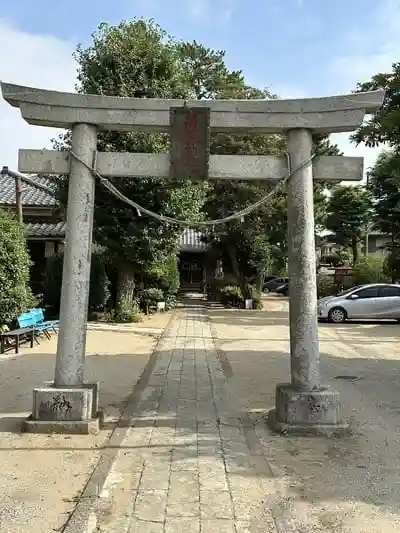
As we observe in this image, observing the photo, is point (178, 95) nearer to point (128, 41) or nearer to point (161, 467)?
point (128, 41)

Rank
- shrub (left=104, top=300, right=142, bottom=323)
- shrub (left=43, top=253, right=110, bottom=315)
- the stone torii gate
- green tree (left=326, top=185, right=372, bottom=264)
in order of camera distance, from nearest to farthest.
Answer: the stone torii gate < shrub (left=104, top=300, right=142, bottom=323) < shrub (left=43, top=253, right=110, bottom=315) < green tree (left=326, top=185, right=372, bottom=264)

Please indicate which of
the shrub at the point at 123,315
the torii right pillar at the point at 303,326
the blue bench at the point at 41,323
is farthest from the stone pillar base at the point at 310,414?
the shrub at the point at 123,315

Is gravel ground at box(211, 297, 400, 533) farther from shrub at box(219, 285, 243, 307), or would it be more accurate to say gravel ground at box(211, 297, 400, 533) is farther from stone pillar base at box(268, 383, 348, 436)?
shrub at box(219, 285, 243, 307)

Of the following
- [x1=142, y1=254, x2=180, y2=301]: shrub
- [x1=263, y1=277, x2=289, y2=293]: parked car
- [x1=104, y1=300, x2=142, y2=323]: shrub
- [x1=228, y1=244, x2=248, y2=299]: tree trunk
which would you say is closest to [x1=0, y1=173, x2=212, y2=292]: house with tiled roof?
[x1=142, y1=254, x2=180, y2=301]: shrub

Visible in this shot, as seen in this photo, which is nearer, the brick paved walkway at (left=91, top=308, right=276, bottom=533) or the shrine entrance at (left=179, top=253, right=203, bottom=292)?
the brick paved walkway at (left=91, top=308, right=276, bottom=533)

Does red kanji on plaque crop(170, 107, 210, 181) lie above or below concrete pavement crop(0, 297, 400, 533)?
above

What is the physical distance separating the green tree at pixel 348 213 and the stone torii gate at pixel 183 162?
35.8 metres

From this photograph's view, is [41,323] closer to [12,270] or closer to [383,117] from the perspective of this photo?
[12,270]

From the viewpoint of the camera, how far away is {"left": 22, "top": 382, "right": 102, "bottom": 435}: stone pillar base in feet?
22.2

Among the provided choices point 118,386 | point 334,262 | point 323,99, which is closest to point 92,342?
point 118,386

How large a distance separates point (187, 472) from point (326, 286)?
3284 cm

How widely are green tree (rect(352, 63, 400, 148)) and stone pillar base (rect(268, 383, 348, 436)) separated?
20.4ft

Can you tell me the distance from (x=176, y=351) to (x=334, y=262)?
4355 cm

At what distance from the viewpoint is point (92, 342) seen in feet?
51.6
